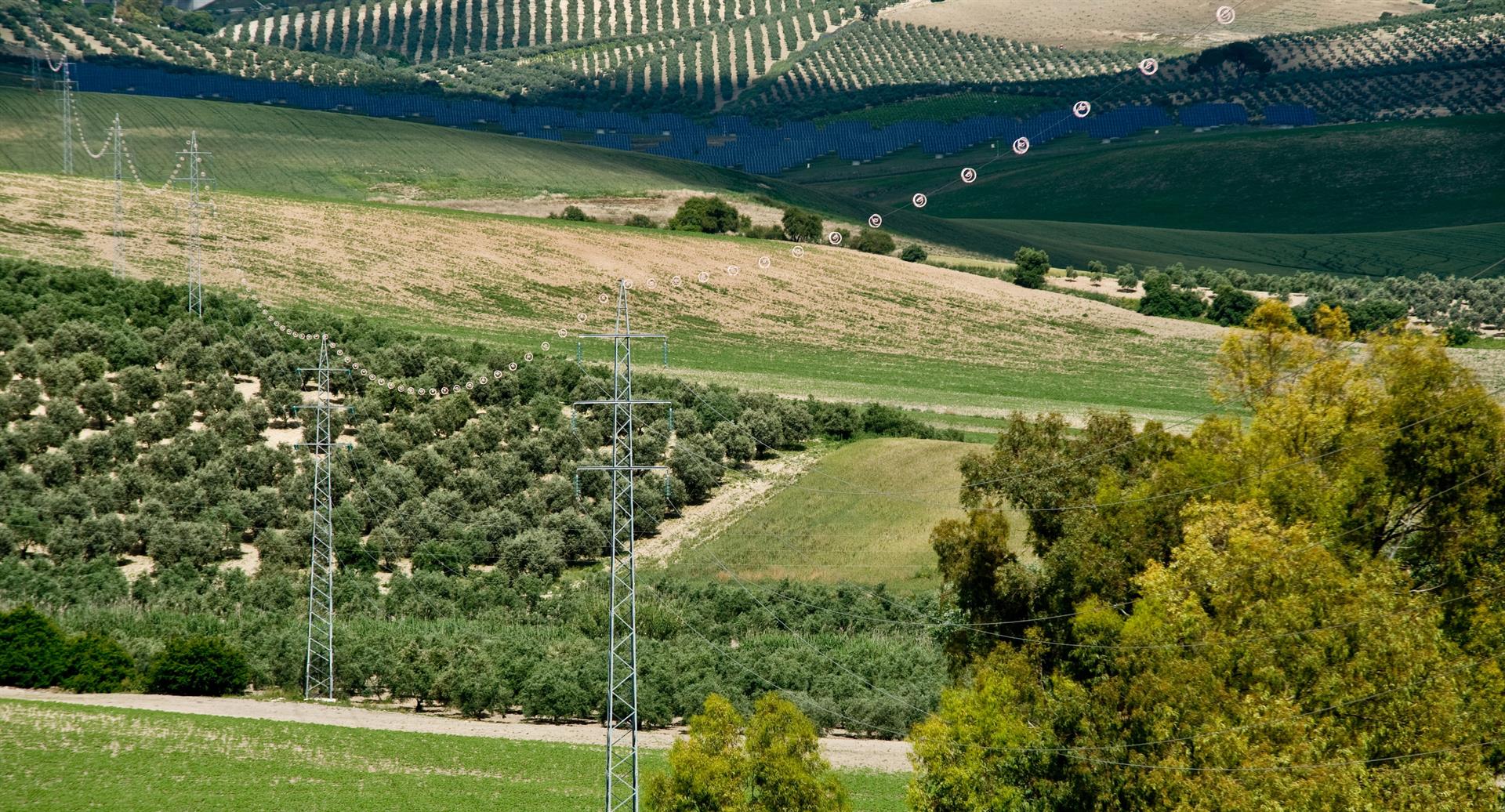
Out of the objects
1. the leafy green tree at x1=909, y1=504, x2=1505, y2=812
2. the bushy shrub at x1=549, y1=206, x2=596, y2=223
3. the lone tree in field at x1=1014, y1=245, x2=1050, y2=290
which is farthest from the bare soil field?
the leafy green tree at x1=909, y1=504, x2=1505, y2=812

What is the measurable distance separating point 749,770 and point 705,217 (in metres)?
120

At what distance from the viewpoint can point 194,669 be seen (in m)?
55.8

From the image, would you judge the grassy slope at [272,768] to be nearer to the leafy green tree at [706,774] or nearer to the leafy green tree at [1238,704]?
the leafy green tree at [1238,704]

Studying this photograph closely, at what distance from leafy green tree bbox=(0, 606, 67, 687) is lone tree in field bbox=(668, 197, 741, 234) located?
103 m

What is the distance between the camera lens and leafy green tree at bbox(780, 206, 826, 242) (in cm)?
→ 15662

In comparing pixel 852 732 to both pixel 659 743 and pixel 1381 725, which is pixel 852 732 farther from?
pixel 1381 725

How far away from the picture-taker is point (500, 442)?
82.6 meters

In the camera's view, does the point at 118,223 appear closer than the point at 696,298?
Yes

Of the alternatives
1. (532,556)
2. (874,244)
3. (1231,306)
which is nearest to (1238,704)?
(532,556)

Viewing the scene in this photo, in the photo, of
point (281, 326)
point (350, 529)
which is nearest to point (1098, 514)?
point (350, 529)

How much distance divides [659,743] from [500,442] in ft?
105

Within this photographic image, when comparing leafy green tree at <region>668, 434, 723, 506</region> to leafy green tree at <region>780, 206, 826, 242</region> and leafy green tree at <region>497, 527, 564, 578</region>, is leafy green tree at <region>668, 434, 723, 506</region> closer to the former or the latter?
leafy green tree at <region>497, 527, 564, 578</region>

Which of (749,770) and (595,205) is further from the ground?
(595,205)

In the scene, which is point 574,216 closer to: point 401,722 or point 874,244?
point 874,244
